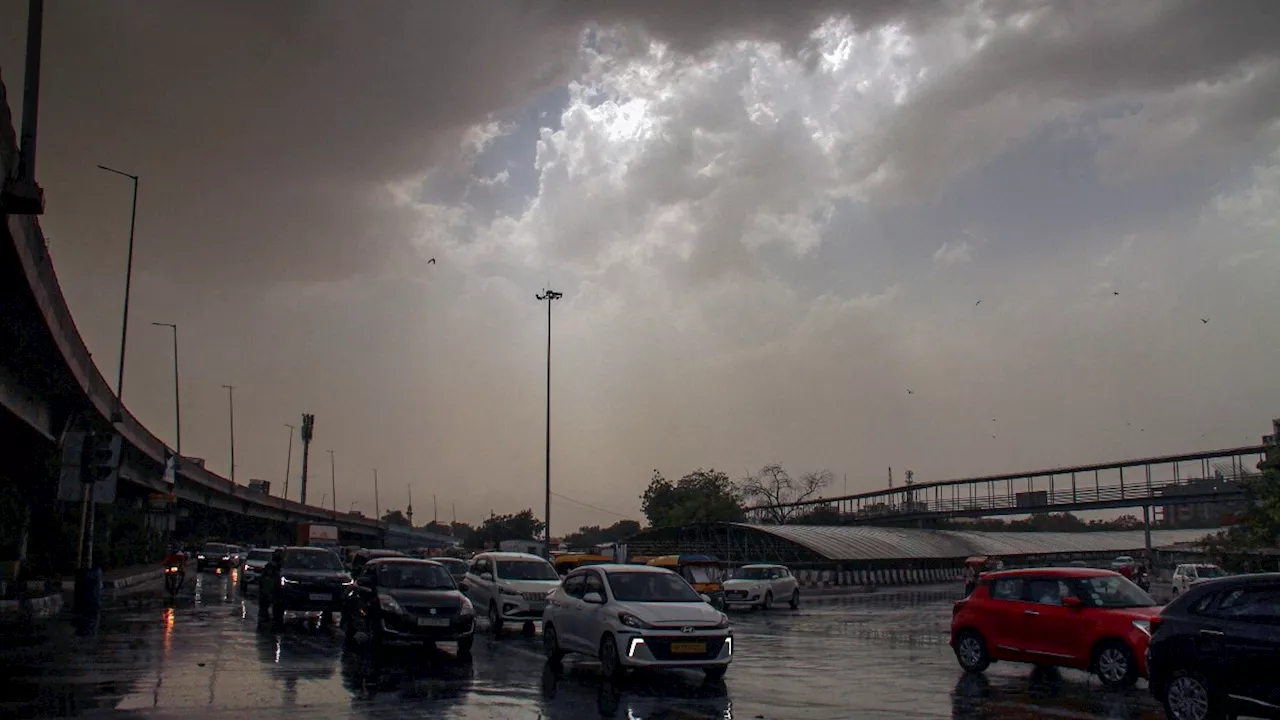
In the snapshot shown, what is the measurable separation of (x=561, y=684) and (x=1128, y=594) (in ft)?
27.6

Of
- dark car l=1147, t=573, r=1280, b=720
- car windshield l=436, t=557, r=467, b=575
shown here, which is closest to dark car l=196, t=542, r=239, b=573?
car windshield l=436, t=557, r=467, b=575

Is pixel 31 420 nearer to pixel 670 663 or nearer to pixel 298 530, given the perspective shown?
pixel 670 663

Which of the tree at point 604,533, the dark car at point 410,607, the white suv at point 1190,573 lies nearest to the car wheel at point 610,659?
the dark car at point 410,607

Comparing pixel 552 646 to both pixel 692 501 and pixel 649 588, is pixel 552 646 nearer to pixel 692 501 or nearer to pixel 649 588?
pixel 649 588

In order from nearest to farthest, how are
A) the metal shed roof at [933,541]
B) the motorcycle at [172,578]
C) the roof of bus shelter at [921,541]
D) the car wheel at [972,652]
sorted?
the car wheel at [972,652]
the motorcycle at [172,578]
the roof of bus shelter at [921,541]
the metal shed roof at [933,541]

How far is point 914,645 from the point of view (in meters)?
21.7

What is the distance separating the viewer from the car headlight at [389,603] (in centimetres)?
1764

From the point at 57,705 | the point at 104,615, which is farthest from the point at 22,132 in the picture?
the point at 104,615

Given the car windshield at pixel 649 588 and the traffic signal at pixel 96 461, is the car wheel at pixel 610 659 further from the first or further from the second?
the traffic signal at pixel 96 461

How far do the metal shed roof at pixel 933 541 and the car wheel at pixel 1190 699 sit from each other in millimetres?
43863

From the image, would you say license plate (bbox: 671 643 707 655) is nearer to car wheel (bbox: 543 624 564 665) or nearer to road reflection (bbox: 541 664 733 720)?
road reflection (bbox: 541 664 733 720)

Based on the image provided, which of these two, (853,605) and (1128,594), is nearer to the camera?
(1128,594)

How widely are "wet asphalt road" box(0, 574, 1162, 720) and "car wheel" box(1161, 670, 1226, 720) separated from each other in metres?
1.18

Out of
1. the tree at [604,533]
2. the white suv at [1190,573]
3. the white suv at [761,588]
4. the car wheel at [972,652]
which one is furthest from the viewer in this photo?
the tree at [604,533]
